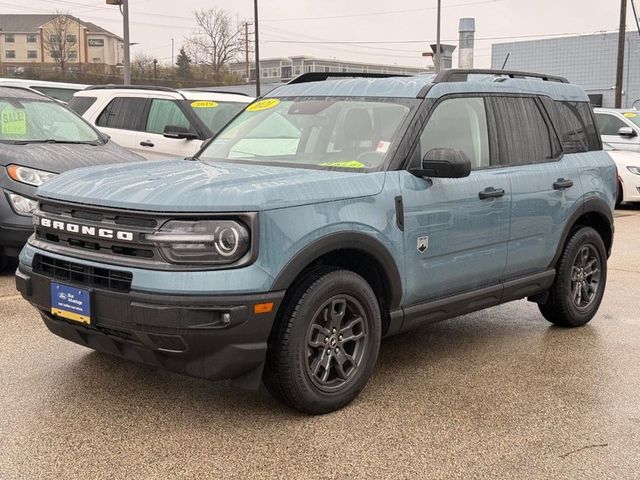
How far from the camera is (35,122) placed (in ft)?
25.6

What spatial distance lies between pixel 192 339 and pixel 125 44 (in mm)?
18633

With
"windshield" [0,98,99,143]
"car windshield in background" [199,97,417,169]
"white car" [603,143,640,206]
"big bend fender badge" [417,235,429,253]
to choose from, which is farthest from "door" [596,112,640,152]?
"big bend fender badge" [417,235,429,253]

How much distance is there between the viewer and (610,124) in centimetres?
1525

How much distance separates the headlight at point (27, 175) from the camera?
22.2 ft

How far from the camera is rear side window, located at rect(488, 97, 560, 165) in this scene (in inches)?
198

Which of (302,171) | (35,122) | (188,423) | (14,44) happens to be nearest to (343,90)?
(302,171)

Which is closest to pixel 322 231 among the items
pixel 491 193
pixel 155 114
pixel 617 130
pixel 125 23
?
pixel 491 193

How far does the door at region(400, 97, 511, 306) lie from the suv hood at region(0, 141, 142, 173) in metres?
3.87

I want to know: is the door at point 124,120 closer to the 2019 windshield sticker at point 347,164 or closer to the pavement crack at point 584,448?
the 2019 windshield sticker at point 347,164

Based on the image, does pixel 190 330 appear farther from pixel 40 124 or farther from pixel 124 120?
pixel 124 120

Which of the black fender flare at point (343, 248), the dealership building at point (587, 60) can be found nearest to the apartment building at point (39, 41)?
the dealership building at point (587, 60)

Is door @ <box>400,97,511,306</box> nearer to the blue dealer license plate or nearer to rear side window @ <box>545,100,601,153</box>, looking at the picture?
rear side window @ <box>545,100,601,153</box>

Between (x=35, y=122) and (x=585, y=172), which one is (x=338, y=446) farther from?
(x=35, y=122)

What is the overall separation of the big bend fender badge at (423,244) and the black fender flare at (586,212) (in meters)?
1.53
